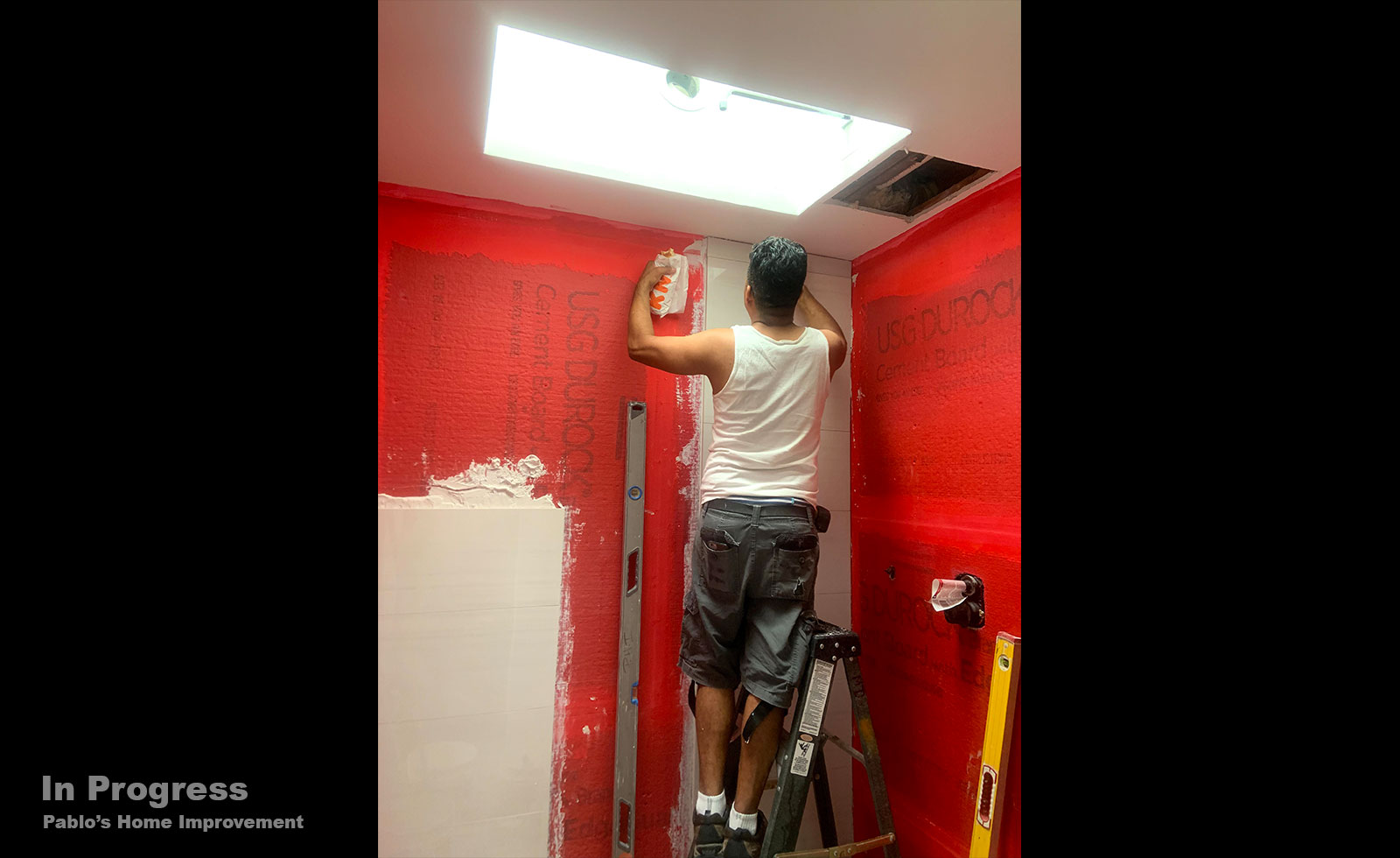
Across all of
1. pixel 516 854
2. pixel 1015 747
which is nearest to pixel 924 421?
pixel 1015 747

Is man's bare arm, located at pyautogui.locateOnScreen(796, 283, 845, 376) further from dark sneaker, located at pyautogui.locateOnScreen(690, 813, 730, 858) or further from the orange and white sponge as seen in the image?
dark sneaker, located at pyautogui.locateOnScreen(690, 813, 730, 858)

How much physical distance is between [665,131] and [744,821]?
1831mm

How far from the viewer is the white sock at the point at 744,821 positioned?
158cm

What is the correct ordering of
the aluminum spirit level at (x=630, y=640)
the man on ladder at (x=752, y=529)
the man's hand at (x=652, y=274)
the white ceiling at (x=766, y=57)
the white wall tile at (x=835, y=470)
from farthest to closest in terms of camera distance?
the white wall tile at (x=835, y=470) < the man's hand at (x=652, y=274) < the aluminum spirit level at (x=630, y=640) < the man on ladder at (x=752, y=529) < the white ceiling at (x=766, y=57)

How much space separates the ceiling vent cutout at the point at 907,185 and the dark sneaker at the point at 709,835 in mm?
1694

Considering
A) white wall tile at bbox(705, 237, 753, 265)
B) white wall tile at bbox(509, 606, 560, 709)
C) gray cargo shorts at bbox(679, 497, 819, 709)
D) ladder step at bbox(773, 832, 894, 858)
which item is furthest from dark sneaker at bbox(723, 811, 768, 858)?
white wall tile at bbox(705, 237, 753, 265)

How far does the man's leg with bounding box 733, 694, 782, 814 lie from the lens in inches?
63.2

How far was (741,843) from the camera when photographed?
1.57 metres

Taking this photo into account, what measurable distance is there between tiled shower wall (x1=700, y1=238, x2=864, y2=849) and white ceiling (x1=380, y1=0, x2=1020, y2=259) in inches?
28.4

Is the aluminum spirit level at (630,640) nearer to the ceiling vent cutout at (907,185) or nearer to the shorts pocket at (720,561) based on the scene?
the shorts pocket at (720,561)

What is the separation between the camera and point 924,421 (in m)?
1.92

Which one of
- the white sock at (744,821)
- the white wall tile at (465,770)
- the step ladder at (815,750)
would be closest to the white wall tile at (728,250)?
the step ladder at (815,750)

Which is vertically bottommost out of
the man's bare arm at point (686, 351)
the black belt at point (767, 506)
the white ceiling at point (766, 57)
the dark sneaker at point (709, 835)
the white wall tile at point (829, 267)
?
the dark sneaker at point (709, 835)

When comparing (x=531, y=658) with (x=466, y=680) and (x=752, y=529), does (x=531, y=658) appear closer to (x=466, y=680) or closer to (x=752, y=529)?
(x=466, y=680)
